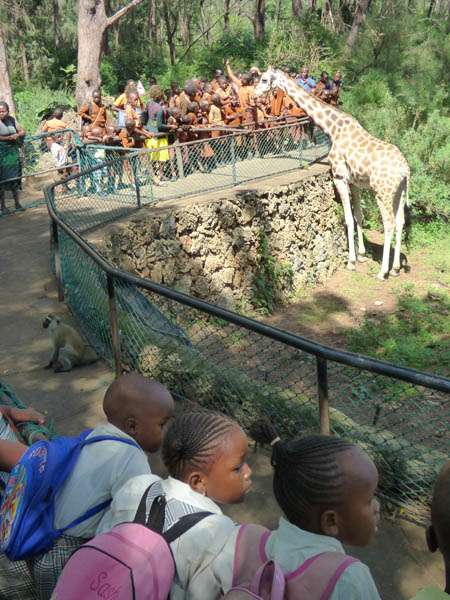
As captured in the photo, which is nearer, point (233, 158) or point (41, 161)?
point (233, 158)

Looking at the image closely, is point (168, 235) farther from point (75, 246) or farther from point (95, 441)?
point (95, 441)

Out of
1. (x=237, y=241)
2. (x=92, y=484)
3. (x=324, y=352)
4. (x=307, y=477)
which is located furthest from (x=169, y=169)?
(x=307, y=477)

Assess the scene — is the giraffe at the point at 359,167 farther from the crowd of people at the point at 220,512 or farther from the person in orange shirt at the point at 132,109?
the crowd of people at the point at 220,512

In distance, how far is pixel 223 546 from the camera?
1.64 meters

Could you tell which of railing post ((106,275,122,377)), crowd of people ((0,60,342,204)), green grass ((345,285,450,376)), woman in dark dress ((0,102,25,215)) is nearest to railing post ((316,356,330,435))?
railing post ((106,275,122,377))

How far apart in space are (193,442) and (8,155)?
→ 10287 mm

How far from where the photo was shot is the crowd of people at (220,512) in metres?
1.60

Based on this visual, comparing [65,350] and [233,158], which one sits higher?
[233,158]

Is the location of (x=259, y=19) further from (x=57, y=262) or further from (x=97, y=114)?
(x=57, y=262)

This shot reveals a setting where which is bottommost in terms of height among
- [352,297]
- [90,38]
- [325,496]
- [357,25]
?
[352,297]

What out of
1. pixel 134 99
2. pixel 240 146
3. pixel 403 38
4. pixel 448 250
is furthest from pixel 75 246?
pixel 403 38

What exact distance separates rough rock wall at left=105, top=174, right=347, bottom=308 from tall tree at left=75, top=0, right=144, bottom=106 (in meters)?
7.89

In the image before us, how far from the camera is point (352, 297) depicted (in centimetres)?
1099

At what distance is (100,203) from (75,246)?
4.59 meters
